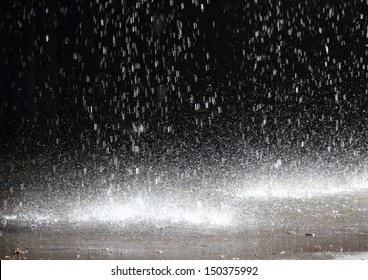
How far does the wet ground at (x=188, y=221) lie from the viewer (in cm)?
507

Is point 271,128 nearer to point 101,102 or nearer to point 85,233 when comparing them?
point 101,102

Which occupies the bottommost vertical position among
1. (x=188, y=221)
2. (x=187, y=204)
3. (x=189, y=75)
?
(x=188, y=221)

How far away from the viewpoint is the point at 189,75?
19.8m

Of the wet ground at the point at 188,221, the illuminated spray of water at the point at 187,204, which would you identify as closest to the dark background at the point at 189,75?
the illuminated spray of water at the point at 187,204

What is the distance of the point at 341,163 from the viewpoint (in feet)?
46.4

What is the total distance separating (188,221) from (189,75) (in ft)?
45.5

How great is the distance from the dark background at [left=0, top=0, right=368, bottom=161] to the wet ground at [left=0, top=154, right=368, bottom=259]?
24.5 feet

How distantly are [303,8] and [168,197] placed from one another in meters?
13.5

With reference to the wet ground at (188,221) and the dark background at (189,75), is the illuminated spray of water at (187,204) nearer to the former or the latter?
the wet ground at (188,221)

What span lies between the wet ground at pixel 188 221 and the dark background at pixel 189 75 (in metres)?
7.47

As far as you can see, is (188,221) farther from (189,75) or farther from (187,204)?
(189,75)

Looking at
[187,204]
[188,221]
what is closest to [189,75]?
[187,204]

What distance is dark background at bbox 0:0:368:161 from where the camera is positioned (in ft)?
55.0

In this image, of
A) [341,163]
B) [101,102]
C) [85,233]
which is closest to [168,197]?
[85,233]
